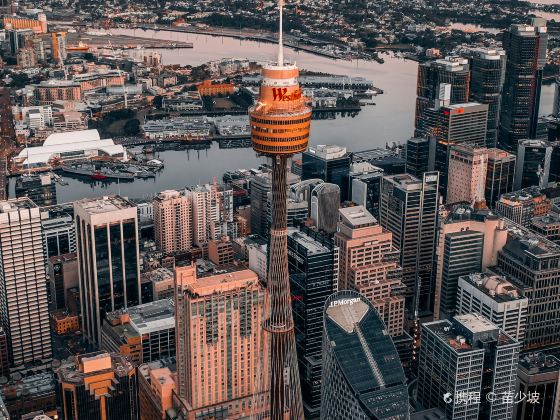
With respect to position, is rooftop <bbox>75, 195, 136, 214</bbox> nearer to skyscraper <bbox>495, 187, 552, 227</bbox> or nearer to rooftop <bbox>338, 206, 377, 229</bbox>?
rooftop <bbox>338, 206, 377, 229</bbox>

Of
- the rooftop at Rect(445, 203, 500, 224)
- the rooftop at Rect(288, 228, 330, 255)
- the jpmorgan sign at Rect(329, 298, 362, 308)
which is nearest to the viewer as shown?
the jpmorgan sign at Rect(329, 298, 362, 308)

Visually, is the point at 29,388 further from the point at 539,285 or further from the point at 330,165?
the point at 330,165

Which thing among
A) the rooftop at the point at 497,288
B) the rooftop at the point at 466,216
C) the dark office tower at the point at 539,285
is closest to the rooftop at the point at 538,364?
the rooftop at the point at 497,288

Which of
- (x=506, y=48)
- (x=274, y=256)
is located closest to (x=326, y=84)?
(x=506, y=48)

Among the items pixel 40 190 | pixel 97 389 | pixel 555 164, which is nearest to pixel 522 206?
pixel 555 164

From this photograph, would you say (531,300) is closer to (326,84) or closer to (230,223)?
(230,223)

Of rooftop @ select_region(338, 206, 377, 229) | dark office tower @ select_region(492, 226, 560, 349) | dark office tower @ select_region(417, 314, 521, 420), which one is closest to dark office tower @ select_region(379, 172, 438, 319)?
rooftop @ select_region(338, 206, 377, 229)

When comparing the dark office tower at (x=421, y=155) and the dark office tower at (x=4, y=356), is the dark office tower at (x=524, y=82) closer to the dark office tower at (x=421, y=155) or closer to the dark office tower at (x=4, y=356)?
the dark office tower at (x=421, y=155)
